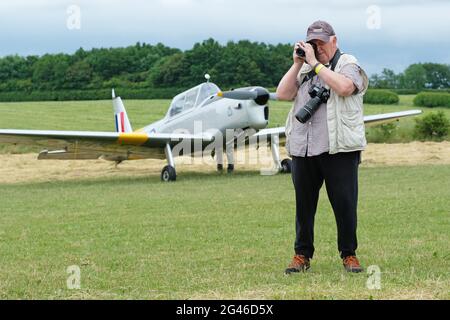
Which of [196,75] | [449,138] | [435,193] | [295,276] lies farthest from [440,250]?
[196,75]

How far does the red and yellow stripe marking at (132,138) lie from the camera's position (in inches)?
793

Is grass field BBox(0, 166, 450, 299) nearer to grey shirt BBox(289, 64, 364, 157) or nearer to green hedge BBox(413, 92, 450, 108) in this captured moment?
grey shirt BBox(289, 64, 364, 157)

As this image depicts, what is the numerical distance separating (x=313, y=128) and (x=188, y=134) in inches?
576

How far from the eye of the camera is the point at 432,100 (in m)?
49.6

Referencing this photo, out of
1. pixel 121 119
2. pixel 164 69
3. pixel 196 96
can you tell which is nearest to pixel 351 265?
pixel 196 96

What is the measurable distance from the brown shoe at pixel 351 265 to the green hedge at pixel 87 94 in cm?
4607

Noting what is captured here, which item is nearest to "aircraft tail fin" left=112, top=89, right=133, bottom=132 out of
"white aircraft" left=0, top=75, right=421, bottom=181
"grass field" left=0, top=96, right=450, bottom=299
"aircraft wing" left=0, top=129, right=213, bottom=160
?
"aircraft wing" left=0, top=129, right=213, bottom=160

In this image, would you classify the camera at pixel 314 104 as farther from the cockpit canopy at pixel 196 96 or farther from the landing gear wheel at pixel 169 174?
the cockpit canopy at pixel 196 96

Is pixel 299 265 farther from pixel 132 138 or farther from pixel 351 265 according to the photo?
pixel 132 138

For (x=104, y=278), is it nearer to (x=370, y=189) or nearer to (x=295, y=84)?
(x=295, y=84)

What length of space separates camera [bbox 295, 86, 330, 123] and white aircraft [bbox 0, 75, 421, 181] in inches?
523

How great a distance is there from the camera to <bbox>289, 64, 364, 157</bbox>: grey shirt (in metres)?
6.40

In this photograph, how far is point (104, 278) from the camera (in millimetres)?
6734
